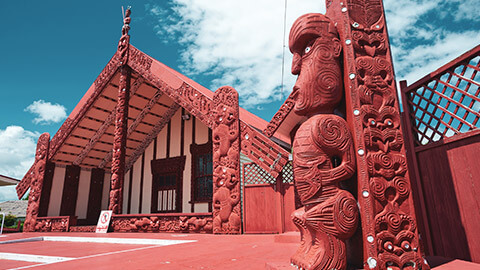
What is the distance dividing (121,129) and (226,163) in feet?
12.5

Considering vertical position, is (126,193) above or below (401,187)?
above

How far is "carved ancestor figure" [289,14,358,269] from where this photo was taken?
74.5 inches

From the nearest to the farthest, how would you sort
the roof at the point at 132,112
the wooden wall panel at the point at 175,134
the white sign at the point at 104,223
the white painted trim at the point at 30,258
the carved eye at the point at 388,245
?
the carved eye at the point at 388,245, the white painted trim at the point at 30,258, the white sign at the point at 104,223, the roof at the point at 132,112, the wooden wall panel at the point at 175,134

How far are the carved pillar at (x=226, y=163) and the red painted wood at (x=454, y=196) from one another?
3767mm

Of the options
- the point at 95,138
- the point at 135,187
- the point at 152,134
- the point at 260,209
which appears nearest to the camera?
the point at 260,209

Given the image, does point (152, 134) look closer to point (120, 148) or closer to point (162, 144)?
point (162, 144)

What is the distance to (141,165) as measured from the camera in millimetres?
11562

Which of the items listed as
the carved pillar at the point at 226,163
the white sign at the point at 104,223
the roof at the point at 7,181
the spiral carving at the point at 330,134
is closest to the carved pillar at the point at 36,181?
the roof at the point at 7,181

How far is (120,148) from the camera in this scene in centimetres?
812

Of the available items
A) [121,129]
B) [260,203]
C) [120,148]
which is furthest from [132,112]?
[260,203]

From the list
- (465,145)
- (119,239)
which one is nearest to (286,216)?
(119,239)

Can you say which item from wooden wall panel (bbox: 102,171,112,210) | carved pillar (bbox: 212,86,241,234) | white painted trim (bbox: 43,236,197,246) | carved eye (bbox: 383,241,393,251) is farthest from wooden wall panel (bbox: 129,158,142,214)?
carved eye (bbox: 383,241,393,251)

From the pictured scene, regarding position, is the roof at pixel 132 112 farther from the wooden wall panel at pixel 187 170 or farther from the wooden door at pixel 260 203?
the wooden door at pixel 260 203

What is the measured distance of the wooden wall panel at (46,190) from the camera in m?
9.64
